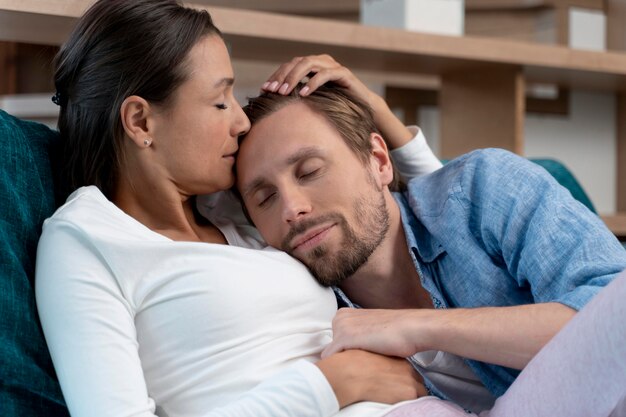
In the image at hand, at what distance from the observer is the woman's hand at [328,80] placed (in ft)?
5.23

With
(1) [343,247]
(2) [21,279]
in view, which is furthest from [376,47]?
(2) [21,279]

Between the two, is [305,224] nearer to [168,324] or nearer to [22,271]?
[168,324]

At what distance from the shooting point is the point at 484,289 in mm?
1478

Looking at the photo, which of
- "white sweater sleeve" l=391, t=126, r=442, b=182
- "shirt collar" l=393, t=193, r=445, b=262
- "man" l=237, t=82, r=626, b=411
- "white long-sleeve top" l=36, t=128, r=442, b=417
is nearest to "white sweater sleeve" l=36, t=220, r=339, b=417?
"white long-sleeve top" l=36, t=128, r=442, b=417

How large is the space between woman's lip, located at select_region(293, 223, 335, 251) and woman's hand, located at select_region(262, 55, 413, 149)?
0.83 feet

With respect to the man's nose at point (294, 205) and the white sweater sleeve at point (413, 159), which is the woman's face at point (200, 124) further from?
the white sweater sleeve at point (413, 159)

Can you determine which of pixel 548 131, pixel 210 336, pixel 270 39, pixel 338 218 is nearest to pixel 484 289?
pixel 338 218

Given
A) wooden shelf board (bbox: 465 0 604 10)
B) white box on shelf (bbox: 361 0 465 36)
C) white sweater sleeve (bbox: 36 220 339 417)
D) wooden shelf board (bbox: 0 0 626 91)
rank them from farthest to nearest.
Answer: wooden shelf board (bbox: 465 0 604 10) < white box on shelf (bbox: 361 0 465 36) < wooden shelf board (bbox: 0 0 626 91) < white sweater sleeve (bbox: 36 220 339 417)

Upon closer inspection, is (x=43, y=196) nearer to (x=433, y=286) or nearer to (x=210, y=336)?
(x=210, y=336)

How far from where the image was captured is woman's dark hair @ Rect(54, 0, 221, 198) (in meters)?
1.41

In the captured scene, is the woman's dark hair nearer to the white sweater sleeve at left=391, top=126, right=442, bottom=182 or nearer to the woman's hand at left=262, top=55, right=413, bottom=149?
the woman's hand at left=262, top=55, right=413, bottom=149

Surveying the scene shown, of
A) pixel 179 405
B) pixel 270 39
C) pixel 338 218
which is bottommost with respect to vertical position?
pixel 179 405

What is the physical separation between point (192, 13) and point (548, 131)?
6.55 feet

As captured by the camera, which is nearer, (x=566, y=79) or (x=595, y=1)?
(x=566, y=79)
